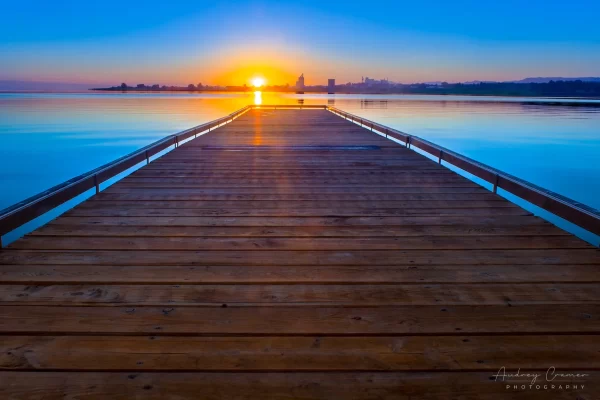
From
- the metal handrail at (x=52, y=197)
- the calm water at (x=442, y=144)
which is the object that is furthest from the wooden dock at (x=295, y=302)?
the calm water at (x=442, y=144)

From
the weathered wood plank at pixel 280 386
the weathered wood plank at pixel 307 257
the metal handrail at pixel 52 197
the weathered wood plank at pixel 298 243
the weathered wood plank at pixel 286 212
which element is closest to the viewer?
the weathered wood plank at pixel 280 386

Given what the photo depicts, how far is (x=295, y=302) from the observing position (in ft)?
7.72

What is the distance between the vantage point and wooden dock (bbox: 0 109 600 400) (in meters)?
1.76

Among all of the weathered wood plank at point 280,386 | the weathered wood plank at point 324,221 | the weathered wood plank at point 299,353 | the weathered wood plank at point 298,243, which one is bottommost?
the weathered wood plank at point 280,386

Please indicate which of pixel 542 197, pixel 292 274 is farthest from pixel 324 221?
pixel 542 197

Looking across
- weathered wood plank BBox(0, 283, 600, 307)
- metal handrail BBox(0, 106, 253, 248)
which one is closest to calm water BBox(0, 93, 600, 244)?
metal handrail BBox(0, 106, 253, 248)

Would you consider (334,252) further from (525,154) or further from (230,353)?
(525,154)

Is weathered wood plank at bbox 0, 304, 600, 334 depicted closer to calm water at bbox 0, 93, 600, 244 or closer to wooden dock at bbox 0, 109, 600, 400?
wooden dock at bbox 0, 109, 600, 400

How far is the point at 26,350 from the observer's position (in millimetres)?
1906

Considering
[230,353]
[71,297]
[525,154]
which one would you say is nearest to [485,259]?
[230,353]

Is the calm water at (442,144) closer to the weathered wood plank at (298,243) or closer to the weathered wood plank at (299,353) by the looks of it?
the weathered wood plank at (298,243)

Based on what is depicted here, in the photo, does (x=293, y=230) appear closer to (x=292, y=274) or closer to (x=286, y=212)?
(x=286, y=212)

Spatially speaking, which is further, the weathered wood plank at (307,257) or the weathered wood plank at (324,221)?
the weathered wood plank at (324,221)

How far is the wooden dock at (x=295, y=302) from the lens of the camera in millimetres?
1759
